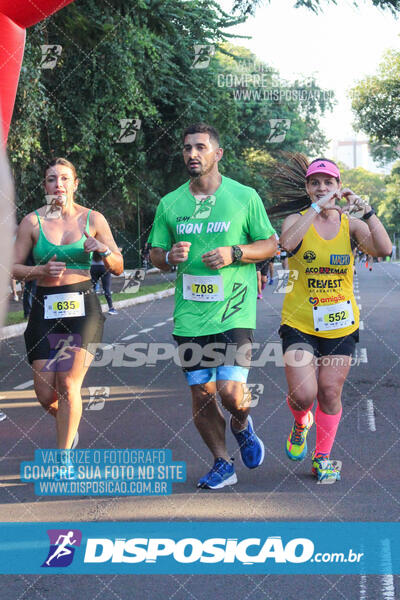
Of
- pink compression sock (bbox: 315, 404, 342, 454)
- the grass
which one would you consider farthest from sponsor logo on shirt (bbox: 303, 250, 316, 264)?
the grass

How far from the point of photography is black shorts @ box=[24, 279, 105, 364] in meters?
5.71

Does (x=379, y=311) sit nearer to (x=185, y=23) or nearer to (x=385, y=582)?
(x=185, y=23)

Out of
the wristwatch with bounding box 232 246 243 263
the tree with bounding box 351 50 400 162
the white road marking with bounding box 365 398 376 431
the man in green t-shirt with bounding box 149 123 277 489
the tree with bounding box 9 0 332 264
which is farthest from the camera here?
the tree with bounding box 351 50 400 162

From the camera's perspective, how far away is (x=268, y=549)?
168 inches

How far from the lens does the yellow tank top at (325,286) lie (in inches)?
223

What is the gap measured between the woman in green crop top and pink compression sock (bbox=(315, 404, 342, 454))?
1490mm

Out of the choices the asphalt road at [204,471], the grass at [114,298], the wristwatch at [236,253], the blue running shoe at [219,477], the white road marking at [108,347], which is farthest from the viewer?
the grass at [114,298]

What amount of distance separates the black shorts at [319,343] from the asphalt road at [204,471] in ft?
2.55

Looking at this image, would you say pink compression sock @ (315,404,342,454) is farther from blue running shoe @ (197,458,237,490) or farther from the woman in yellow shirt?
blue running shoe @ (197,458,237,490)

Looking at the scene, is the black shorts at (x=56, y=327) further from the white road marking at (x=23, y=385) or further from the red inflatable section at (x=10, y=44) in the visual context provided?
the white road marking at (x=23, y=385)

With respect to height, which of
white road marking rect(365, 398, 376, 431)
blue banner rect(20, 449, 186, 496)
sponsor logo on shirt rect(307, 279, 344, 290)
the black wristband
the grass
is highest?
the black wristband

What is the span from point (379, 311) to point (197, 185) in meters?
15.7

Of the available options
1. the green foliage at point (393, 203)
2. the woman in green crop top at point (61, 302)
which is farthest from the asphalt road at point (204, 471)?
the green foliage at point (393, 203)

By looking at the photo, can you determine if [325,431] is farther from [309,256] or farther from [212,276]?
[212,276]
